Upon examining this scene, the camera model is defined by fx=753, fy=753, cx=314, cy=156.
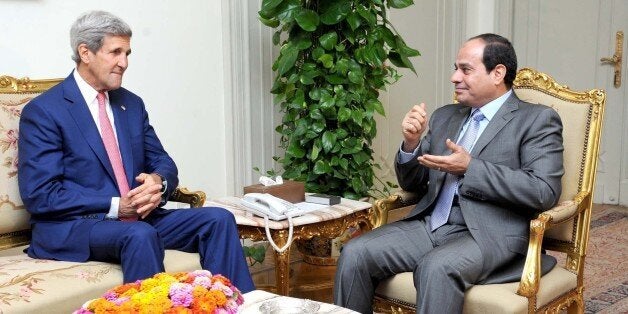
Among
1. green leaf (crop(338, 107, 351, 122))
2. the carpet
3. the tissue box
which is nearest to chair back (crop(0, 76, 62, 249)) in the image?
the tissue box

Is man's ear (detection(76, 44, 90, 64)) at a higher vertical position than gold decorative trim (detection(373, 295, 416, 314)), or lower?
higher

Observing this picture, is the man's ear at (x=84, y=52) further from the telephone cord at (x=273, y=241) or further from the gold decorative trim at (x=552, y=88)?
the gold decorative trim at (x=552, y=88)

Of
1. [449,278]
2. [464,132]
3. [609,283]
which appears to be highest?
[464,132]

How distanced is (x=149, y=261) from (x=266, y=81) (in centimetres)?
188

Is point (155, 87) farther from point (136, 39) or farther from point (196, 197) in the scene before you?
point (196, 197)

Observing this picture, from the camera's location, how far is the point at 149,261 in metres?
2.58

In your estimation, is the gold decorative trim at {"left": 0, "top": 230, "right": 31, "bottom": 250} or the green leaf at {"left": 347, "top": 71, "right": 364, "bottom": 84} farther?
the green leaf at {"left": 347, "top": 71, "right": 364, "bottom": 84}

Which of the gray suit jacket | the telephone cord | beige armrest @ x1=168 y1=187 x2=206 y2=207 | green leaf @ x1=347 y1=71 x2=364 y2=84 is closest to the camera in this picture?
the gray suit jacket

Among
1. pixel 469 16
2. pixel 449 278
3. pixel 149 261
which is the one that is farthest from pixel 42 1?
pixel 469 16

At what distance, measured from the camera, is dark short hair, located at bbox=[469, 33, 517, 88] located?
273 cm

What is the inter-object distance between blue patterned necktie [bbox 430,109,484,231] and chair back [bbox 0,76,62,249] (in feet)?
5.07

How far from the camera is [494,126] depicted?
2682 mm

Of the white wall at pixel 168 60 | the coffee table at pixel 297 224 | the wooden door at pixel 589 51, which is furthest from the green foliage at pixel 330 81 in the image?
the wooden door at pixel 589 51

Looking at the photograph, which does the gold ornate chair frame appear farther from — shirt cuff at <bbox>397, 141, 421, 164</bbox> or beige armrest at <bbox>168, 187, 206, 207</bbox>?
shirt cuff at <bbox>397, 141, 421, 164</bbox>
